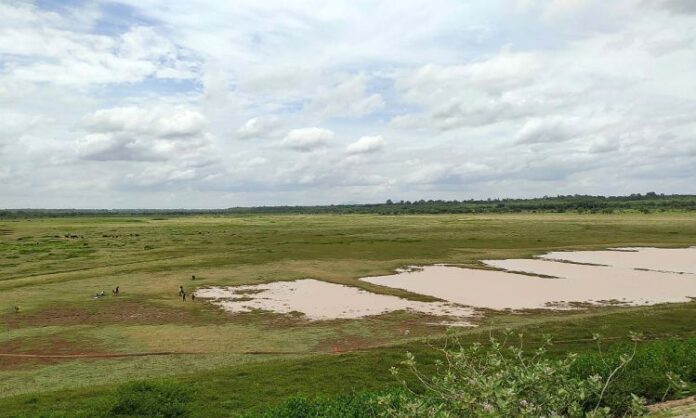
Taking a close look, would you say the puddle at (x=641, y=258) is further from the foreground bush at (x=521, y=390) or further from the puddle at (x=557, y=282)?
the foreground bush at (x=521, y=390)

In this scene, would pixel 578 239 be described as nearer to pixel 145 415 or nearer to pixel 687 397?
pixel 687 397

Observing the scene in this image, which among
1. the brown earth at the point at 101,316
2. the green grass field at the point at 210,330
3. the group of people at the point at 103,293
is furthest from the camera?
the group of people at the point at 103,293

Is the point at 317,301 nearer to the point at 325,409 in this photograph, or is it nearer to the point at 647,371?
the point at 325,409

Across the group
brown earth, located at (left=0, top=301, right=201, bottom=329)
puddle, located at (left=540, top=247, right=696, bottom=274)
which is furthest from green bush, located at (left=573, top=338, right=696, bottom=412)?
puddle, located at (left=540, top=247, right=696, bottom=274)

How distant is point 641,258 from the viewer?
206 ft

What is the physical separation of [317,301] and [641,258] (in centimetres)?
4610

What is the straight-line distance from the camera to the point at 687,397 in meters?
13.9

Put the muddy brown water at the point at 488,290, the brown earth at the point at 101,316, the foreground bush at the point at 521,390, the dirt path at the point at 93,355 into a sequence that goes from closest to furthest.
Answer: the foreground bush at the point at 521,390 → the dirt path at the point at 93,355 → the brown earth at the point at 101,316 → the muddy brown water at the point at 488,290

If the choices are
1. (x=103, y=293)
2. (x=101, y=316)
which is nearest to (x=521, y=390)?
(x=101, y=316)

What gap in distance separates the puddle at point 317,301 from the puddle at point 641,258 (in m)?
32.0

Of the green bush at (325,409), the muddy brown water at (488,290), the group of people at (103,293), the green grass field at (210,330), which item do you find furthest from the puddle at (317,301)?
the green bush at (325,409)

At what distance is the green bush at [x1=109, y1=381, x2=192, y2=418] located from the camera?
15.3 metres

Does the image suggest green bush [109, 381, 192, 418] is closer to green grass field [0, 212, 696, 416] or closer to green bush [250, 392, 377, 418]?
green grass field [0, 212, 696, 416]

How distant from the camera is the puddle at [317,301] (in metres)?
35.5
